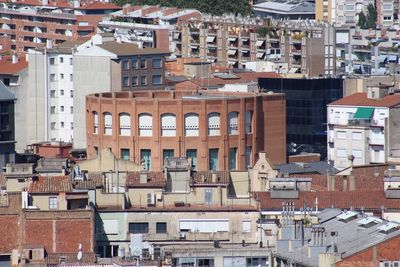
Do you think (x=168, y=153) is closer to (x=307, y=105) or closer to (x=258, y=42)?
(x=307, y=105)

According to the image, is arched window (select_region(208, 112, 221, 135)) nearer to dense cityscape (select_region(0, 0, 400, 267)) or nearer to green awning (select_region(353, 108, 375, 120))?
dense cityscape (select_region(0, 0, 400, 267))

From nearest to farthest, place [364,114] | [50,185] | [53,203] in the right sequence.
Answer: [53,203] → [50,185] → [364,114]

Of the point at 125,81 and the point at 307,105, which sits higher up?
the point at 125,81

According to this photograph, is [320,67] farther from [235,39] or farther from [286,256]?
[286,256]

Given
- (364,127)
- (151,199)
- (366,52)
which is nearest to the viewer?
(151,199)

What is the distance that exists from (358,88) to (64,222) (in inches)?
2290

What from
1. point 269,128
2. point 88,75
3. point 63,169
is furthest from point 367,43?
point 63,169

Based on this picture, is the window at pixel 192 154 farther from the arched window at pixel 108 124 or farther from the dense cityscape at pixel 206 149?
Answer: the arched window at pixel 108 124

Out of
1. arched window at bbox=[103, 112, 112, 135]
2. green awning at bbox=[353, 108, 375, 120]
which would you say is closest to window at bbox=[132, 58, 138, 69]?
green awning at bbox=[353, 108, 375, 120]

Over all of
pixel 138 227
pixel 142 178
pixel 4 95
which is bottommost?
pixel 138 227

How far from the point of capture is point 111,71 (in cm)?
14650

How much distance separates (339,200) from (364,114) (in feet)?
120

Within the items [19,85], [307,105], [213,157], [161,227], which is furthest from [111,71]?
[161,227]

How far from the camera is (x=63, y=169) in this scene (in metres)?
100
